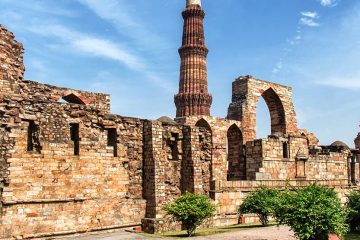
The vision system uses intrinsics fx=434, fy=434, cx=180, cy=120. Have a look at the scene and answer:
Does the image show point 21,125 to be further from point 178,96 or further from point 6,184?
point 178,96

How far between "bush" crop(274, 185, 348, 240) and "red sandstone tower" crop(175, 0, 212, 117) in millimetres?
29154

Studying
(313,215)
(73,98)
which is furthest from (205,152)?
(313,215)

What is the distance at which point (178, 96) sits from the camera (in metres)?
40.4

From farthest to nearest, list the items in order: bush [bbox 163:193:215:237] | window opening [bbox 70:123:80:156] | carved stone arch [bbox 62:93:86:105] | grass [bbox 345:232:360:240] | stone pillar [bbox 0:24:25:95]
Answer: carved stone arch [bbox 62:93:86:105] → stone pillar [bbox 0:24:25:95] → window opening [bbox 70:123:80:156] → bush [bbox 163:193:215:237] → grass [bbox 345:232:360:240]

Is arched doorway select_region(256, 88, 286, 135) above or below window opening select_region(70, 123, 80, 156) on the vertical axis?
above

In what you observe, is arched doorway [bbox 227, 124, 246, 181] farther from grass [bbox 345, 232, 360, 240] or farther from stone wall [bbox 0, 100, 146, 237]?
grass [bbox 345, 232, 360, 240]

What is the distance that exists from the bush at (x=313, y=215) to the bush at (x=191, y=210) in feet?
9.40

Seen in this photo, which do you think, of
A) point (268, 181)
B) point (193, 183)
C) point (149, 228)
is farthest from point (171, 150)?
point (268, 181)

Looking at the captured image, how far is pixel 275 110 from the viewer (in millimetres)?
26828

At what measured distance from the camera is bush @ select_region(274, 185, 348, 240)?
9984mm

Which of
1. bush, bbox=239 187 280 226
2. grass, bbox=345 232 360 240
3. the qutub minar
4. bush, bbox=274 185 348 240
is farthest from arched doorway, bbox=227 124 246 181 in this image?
bush, bbox=274 185 348 240

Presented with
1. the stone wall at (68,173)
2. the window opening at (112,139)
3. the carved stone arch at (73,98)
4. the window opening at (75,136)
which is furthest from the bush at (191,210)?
the carved stone arch at (73,98)

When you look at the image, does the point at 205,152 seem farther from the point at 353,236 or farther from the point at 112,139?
the point at 353,236

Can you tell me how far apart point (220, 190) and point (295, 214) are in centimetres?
618
